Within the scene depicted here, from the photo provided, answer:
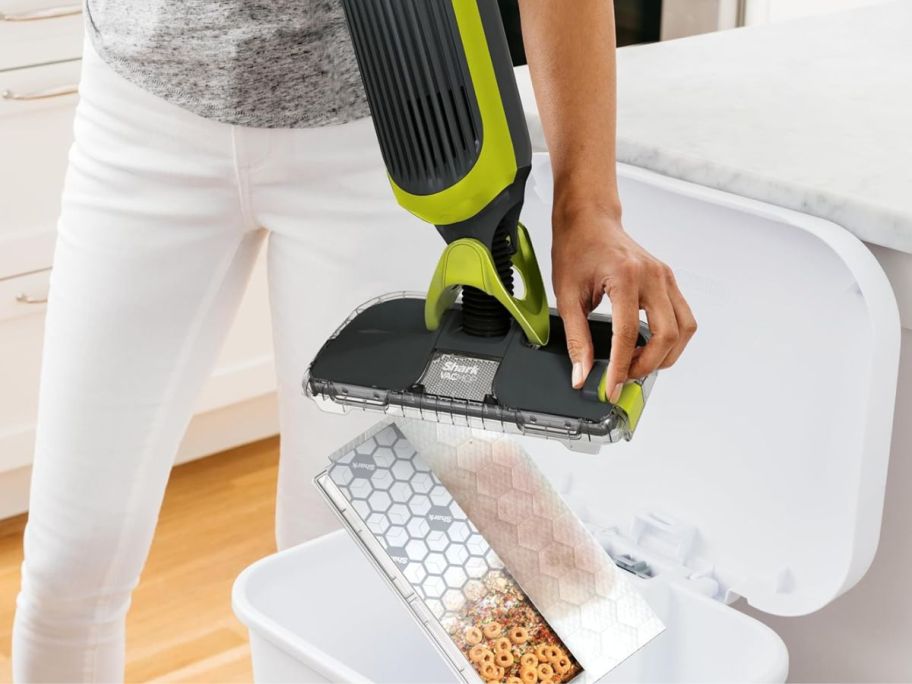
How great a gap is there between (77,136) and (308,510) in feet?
0.97

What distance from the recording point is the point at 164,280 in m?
0.77

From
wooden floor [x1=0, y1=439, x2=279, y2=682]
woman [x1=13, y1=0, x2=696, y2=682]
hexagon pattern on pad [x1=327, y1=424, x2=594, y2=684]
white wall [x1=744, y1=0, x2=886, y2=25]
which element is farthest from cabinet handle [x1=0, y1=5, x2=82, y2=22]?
hexagon pattern on pad [x1=327, y1=424, x2=594, y2=684]

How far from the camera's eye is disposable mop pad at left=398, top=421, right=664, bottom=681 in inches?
28.1

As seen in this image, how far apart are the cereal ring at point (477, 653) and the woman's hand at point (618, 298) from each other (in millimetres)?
195

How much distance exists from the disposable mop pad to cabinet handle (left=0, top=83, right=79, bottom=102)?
1.01 m

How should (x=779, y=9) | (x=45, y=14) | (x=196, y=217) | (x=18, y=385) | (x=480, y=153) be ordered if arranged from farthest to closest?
1. (x=779, y=9)
2. (x=18, y=385)
3. (x=45, y=14)
4. (x=196, y=217)
5. (x=480, y=153)

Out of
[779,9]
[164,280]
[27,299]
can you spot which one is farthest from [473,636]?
[779,9]

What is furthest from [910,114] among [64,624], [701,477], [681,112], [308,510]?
[64,624]

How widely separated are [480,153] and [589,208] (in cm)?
10

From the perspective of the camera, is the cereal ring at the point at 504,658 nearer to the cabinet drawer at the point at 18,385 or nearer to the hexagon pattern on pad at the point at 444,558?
the hexagon pattern on pad at the point at 444,558

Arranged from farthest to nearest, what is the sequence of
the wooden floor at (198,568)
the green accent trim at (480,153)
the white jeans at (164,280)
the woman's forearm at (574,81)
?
the wooden floor at (198,568) → the white jeans at (164,280) → the woman's forearm at (574,81) → the green accent trim at (480,153)

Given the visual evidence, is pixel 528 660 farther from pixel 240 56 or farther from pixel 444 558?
pixel 240 56

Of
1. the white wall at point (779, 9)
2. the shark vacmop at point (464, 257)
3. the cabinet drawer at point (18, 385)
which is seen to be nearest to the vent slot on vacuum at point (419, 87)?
the shark vacmop at point (464, 257)

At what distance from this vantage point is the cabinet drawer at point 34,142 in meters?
1.53
